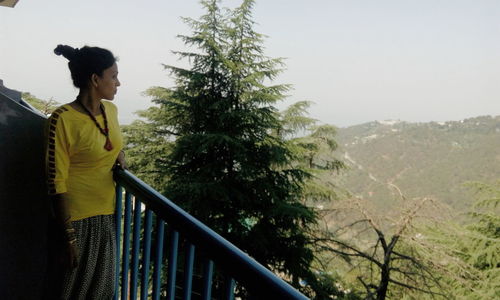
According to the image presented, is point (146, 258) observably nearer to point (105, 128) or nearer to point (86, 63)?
point (105, 128)

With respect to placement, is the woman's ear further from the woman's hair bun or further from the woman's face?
the woman's hair bun

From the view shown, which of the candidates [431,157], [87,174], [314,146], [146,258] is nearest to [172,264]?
[146,258]

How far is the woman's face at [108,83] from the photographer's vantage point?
6.18 feet

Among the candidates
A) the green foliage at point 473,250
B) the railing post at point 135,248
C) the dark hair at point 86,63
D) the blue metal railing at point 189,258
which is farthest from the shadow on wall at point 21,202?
the green foliage at point 473,250

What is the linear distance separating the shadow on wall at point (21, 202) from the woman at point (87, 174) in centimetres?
20

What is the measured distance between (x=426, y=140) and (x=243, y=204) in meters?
151

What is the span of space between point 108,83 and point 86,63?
0.47 ft

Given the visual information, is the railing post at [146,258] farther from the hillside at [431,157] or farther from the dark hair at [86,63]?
the hillside at [431,157]

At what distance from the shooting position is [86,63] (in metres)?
1.87

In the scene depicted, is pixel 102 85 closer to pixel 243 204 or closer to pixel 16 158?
pixel 16 158

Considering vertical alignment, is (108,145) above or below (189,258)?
above

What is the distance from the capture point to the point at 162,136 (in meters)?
12.5

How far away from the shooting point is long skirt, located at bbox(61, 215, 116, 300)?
6.05 feet

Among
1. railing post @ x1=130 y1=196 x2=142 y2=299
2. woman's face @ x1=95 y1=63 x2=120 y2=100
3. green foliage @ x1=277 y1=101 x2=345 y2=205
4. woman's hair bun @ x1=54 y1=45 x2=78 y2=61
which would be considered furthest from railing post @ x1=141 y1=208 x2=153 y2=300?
green foliage @ x1=277 y1=101 x2=345 y2=205
